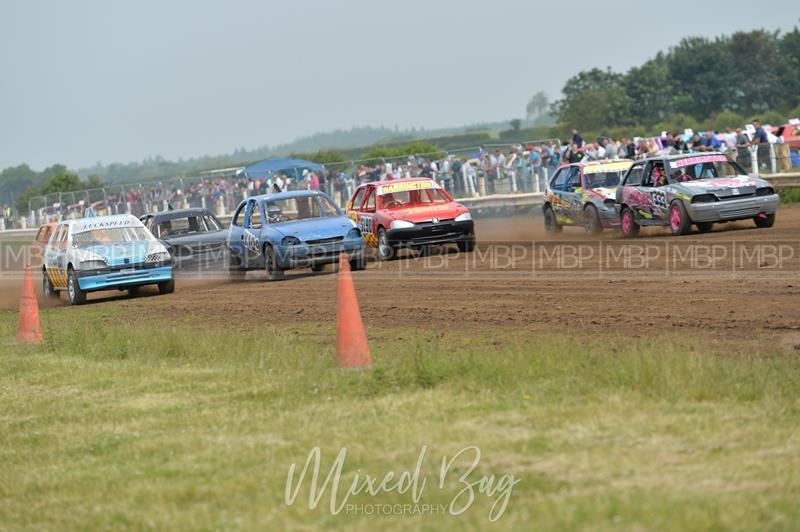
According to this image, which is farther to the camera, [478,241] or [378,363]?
[478,241]

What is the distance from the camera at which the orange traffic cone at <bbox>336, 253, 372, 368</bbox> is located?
9672 millimetres

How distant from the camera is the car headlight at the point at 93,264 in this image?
66.2 feet

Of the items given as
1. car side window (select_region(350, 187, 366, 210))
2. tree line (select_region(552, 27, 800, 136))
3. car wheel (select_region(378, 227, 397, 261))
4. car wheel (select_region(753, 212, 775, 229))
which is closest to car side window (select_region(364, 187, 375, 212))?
car side window (select_region(350, 187, 366, 210))

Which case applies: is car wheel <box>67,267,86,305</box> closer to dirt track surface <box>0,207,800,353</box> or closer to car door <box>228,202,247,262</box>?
dirt track surface <box>0,207,800,353</box>

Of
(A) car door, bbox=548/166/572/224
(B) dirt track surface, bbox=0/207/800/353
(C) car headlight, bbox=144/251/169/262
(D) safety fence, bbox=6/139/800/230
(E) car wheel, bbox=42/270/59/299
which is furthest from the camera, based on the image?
(D) safety fence, bbox=6/139/800/230

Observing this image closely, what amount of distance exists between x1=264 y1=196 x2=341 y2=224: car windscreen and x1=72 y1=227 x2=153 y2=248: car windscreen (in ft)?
6.77

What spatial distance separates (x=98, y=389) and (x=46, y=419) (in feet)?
3.60

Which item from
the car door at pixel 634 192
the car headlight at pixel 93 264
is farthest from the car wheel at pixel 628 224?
the car headlight at pixel 93 264

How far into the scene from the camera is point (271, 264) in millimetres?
21094

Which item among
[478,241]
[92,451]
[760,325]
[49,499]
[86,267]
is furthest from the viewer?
[478,241]

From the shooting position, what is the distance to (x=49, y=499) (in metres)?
6.55

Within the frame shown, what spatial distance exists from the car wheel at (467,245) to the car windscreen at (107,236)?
558cm

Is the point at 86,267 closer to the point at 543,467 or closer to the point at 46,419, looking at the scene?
the point at 46,419

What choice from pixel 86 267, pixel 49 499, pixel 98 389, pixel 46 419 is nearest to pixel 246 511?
pixel 49 499
